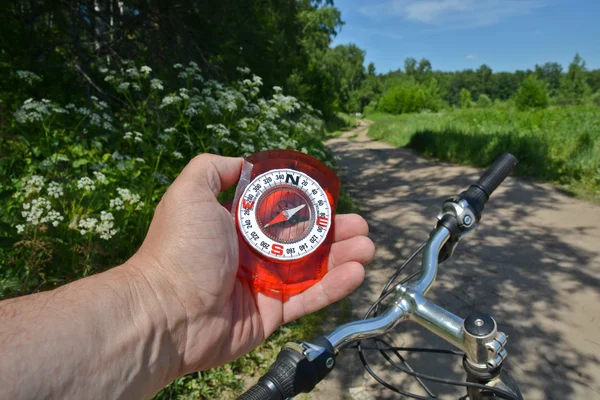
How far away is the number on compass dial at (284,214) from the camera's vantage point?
1631 millimetres

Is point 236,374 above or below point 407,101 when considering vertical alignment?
below

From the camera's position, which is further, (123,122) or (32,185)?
(123,122)

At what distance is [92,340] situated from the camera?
3.54 feet

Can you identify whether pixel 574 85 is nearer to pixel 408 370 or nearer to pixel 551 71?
pixel 551 71

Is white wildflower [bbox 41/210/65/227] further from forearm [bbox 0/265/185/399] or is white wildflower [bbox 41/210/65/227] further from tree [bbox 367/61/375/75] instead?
tree [bbox 367/61/375/75]

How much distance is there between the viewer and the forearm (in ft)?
3.06

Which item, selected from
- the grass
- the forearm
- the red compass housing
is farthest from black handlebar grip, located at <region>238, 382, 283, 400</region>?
the grass

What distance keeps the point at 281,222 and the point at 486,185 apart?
2.73ft

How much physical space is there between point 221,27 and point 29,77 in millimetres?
2516

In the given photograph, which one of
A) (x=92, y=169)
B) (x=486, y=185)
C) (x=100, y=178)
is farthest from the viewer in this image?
(x=92, y=169)

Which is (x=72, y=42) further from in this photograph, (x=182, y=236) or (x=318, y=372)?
(x=318, y=372)

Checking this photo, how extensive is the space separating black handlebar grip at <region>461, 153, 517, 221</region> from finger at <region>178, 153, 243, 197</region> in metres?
0.98

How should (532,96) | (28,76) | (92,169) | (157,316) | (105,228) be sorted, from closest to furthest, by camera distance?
(157,316) → (105,228) → (92,169) → (28,76) → (532,96)

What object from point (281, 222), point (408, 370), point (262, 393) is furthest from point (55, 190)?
point (408, 370)
